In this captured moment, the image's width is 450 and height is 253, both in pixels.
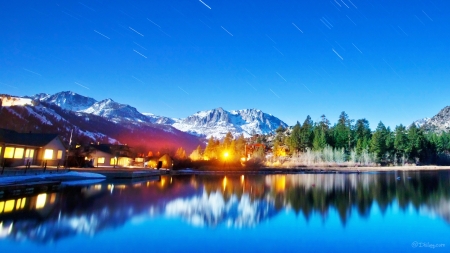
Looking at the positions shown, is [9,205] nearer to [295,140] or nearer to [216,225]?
[216,225]

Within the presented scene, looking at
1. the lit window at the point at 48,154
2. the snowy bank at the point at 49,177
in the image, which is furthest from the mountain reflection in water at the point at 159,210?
the lit window at the point at 48,154

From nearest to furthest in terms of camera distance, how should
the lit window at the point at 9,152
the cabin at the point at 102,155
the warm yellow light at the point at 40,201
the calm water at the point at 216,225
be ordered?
the calm water at the point at 216,225
the warm yellow light at the point at 40,201
the lit window at the point at 9,152
the cabin at the point at 102,155

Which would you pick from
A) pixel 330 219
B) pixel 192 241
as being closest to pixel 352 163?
pixel 330 219

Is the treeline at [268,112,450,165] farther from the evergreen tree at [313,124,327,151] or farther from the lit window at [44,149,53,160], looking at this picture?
the lit window at [44,149,53,160]

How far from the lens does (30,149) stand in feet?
118

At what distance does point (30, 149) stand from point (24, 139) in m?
1.66

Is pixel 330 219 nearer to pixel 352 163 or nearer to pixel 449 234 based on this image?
pixel 449 234

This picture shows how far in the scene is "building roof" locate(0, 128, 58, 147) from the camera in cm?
3288

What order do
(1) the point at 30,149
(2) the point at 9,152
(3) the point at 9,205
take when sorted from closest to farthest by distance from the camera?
(3) the point at 9,205
(2) the point at 9,152
(1) the point at 30,149

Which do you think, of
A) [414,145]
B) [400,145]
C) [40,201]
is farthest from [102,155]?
[414,145]

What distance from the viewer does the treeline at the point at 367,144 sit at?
287 feet

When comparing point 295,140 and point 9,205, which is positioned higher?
point 295,140

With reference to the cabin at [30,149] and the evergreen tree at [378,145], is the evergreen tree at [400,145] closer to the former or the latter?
the evergreen tree at [378,145]

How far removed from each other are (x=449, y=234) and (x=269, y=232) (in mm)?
7433
